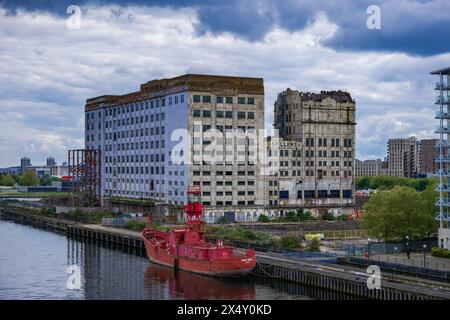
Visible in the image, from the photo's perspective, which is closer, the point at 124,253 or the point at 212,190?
the point at 124,253

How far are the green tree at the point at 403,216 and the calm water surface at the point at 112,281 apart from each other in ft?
69.0

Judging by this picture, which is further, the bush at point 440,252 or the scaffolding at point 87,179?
the scaffolding at point 87,179

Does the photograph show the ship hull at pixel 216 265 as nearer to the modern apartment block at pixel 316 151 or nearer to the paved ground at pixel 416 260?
the paved ground at pixel 416 260

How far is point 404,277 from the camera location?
230 feet

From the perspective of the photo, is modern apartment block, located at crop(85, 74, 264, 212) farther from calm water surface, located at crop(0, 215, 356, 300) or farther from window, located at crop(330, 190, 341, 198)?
calm water surface, located at crop(0, 215, 356, 300)

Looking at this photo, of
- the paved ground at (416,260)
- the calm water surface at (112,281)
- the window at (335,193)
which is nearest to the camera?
the calm water surface at (112,281)

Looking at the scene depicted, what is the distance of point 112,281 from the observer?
3145 inches

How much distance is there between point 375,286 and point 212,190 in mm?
81922

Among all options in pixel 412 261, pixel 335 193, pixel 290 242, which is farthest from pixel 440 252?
pixel 335 193

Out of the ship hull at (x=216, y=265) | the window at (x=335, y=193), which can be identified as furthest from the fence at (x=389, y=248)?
the window at (x=335, y=193)

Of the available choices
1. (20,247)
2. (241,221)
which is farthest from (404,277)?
(241,221)

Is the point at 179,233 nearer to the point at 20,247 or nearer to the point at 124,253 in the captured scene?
the point at 124,253

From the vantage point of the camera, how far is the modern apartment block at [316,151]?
508 ft
